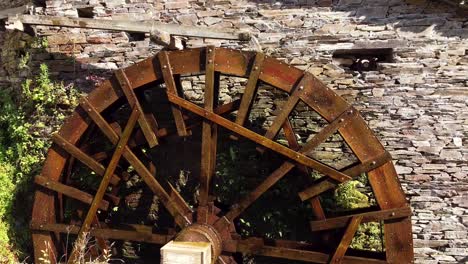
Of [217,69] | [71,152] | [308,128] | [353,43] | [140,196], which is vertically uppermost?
[353,43]

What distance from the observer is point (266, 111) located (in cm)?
475

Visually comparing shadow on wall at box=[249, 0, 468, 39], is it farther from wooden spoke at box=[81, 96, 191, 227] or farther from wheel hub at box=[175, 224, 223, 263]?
wheel hub at box=[175, 224, 223, 263]

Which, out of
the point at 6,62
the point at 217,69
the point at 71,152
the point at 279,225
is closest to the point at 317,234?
the point at 279,225

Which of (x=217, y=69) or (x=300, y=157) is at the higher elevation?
(x=217, y=69)

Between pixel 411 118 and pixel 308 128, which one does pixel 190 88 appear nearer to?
pixel 308 128

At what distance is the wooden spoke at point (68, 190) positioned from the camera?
14.4 feet

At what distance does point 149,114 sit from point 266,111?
124cm

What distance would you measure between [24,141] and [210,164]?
8.57 feet

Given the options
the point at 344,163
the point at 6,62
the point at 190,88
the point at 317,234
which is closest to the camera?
the point at 317,234

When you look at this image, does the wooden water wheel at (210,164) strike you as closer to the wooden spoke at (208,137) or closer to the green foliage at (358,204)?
the wooden spoke at (208,137)

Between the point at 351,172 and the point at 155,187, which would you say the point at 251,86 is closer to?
the point at 351,172

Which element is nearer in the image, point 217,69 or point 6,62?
point 217,69

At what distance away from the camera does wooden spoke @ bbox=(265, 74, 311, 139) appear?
12.8 feet

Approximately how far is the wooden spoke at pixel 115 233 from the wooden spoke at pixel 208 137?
0.61 m
